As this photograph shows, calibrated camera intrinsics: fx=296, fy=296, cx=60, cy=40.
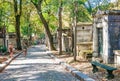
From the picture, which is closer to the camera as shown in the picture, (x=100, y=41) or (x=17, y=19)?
(x=100, y=41)

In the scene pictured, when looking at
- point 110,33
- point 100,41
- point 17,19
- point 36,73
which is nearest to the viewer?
point 36,73

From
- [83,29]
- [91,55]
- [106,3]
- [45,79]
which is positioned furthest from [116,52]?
[106,3]

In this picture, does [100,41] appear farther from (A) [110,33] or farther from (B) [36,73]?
(B) [36,73]

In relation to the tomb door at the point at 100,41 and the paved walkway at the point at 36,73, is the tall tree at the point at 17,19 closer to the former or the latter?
the paved walkway at the point at 36,73

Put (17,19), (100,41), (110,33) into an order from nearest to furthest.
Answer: (110,33), (100,41), (17,19)

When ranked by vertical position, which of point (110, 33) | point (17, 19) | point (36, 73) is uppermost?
point (17, 19)

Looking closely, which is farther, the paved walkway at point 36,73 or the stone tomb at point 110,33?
the stone tomb at point 110,33

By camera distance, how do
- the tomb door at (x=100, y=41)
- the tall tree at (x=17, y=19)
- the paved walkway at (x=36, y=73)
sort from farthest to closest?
the tall tree at (x=17, y=19) < the tomb door at (x=100, y=41) < the paved walkway at (x=36, y=73)

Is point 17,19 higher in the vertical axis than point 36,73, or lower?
higher

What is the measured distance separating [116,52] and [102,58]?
119 inches

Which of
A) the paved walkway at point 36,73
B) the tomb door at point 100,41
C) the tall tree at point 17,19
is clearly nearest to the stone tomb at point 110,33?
the tomb door at point 100,41

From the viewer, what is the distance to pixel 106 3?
36719 mm

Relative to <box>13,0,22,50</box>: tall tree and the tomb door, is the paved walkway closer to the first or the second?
the tomb door

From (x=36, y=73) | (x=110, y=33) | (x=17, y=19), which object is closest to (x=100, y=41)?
(x=110, y=33)
